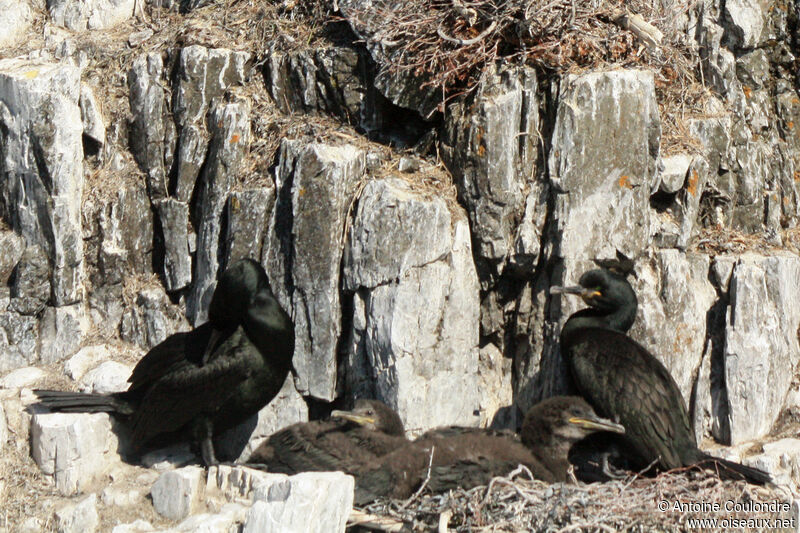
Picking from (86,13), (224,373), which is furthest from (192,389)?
(86,13)

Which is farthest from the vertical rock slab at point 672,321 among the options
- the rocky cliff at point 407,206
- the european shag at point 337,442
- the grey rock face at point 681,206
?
the european shag at point 337,442

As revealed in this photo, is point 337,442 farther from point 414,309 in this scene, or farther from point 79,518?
point 79,518

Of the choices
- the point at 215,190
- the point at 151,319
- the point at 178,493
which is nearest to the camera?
the point at 178,493

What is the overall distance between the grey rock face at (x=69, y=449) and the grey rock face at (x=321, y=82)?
10.1ft

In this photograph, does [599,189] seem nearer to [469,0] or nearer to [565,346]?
[565,346]

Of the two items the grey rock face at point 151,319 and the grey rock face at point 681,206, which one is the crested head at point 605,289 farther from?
the grey rock face at point 151,319

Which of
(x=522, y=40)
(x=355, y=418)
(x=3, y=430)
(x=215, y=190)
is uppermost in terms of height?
(x=522, y=40)

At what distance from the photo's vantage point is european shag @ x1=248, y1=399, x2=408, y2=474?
664 centimetres

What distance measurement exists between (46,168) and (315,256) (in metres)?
2.43

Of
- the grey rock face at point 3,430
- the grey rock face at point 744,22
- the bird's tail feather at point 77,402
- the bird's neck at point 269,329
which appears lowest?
the grey rock face at point 3,430

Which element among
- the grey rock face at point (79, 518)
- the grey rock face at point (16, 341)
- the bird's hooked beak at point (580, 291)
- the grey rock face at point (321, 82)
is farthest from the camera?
the grey rock face at point (321, 82)

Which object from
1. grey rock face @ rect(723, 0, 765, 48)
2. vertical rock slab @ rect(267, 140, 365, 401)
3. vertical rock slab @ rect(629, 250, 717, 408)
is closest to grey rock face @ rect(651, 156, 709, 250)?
vertical rock slab @ rect(629, 250, 717, 408)

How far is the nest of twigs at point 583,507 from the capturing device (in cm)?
586

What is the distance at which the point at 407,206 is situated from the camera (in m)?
7.56
